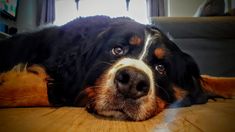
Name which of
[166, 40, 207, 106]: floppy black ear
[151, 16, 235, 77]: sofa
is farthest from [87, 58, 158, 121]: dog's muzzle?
[151, 16, 235, 77]: sofa

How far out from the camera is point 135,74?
71 cm

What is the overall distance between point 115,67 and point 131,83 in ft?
0.27

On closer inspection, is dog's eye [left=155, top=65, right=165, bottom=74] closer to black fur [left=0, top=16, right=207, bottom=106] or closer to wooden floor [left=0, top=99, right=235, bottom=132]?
black fur [left=0, top=16, right=207, bottom=106]

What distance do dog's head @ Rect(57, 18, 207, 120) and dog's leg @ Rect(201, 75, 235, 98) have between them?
4cm

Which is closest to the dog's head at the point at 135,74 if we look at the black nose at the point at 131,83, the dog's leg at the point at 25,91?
the black nose at the point at 131,83

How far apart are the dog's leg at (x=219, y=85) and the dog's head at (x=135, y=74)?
36mm

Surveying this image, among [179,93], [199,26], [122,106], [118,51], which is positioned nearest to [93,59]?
[118,51]

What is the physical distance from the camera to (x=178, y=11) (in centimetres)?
101

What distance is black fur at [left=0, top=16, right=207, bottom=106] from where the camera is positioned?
790 millimetres

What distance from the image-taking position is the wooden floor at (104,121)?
0.67 metres

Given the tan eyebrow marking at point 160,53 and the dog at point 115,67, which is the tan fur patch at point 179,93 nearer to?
the dog at point 115,67

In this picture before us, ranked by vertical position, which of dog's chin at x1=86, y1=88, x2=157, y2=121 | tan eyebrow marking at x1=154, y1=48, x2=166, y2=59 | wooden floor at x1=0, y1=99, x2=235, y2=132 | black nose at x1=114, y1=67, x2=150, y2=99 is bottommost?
wooden floor at x1=0, y1=99, x2=235, y2=132

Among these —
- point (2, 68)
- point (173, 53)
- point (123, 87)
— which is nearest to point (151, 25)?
point (173, 53)

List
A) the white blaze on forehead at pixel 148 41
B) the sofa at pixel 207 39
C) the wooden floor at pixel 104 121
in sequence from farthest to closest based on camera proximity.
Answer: the sofa at pixel 207 39 < the white blaze on forehead at pixel 148 41 < the wooden floor at pixel 104 121
